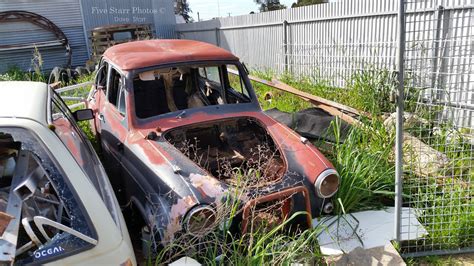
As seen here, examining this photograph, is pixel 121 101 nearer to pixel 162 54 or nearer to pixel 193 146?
pixel 162 54

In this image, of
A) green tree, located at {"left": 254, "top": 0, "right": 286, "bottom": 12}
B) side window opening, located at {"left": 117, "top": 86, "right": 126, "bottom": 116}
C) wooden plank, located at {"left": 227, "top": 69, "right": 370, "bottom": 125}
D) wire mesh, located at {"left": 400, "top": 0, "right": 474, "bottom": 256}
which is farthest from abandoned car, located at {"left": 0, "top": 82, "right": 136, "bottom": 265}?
green tree, located at {"left": 254, "top": 0, "right": 286, "bottom": 12}

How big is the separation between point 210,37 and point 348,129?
10.5 m

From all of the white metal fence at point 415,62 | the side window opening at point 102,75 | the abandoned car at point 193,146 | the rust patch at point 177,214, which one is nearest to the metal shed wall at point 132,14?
the white metal fence at point 415,62

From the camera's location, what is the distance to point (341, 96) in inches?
260

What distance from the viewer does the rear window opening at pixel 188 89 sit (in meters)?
4.60

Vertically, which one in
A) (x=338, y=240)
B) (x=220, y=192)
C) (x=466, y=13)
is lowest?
(x=338, y=240)

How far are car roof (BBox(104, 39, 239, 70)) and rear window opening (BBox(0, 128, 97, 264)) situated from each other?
2052mm

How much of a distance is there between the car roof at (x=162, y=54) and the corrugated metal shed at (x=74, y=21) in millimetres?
11285

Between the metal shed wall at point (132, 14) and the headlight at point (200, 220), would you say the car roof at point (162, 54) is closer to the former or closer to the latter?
the headlight at point (200, 220)

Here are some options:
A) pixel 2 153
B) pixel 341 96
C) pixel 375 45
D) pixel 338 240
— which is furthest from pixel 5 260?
pixel 375 45

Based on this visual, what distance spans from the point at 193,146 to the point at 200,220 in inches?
40.2

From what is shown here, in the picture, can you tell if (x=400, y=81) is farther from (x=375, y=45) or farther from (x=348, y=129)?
(x=375, y=45)

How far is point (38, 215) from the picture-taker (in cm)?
206

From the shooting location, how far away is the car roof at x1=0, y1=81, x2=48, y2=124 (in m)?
2.13
